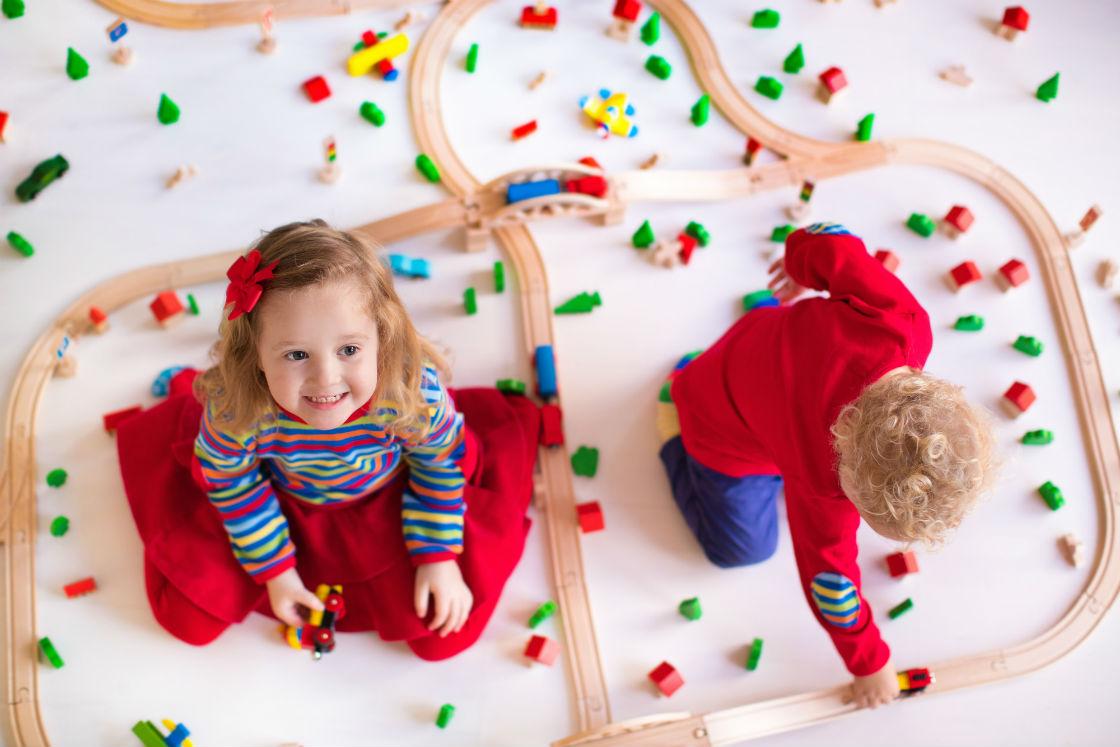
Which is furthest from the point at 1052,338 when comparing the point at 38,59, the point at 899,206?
the point at 38,59

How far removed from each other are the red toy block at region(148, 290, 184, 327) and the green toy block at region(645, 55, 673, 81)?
2.60 feet

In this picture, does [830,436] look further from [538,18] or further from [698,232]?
[538,18]

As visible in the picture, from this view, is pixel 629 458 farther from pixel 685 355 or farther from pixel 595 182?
pixel 595 182

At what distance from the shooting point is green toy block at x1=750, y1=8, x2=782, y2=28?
4.85ft

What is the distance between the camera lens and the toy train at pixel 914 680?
3.64 feet

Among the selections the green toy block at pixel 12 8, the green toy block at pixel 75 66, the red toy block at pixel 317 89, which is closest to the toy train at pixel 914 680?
the red toy block at pixel 317 89

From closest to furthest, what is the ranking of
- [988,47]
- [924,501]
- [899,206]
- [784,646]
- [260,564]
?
[924,501] < [260,564] < [784,646] < [899,206] < [988,47]

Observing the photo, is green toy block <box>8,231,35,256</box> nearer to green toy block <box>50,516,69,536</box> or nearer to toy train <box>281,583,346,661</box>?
green toy block <box>50,516,69,536</box>

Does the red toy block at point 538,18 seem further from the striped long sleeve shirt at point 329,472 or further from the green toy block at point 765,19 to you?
the striped long sleeve shirt at point 329,472

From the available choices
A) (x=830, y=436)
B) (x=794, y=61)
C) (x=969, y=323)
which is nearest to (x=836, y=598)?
(x=830, y=436)

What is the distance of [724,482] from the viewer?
1132 millimetres

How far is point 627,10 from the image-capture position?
1441mm

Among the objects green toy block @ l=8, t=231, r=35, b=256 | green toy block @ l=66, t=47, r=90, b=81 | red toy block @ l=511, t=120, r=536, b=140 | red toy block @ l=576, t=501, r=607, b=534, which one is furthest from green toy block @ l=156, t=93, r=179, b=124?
red toy block @ l=576, t=501, r=607, b=534

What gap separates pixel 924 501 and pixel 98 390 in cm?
104
